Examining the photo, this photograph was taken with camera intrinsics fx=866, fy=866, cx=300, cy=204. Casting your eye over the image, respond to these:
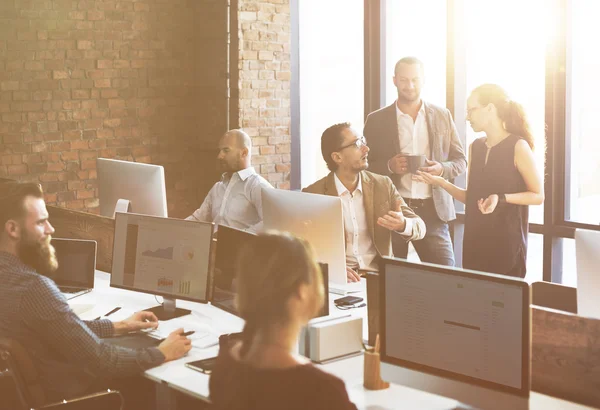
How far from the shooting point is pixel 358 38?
6.98 meters

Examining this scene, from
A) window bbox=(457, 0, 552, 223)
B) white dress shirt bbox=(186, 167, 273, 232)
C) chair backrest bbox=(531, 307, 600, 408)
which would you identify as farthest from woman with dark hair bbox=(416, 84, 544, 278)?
chair backrest bbox=(531, 307, 600, 408)

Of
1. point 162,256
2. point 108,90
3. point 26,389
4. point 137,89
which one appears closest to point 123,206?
point 162,256

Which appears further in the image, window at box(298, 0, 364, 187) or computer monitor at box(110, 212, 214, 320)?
Result: window at box(298, 0, 364, 187)

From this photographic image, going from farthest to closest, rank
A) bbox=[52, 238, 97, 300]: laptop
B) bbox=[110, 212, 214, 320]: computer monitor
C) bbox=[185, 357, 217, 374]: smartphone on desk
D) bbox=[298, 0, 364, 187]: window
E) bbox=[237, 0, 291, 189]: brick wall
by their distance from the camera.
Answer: bbox=[298, 0, 364, 187]: window, bbox=[237, 0, 291, 189]: brick wall, bbox=[52, 238, 97, 300]: laptop, bbox=[110, 212, 214, 320]: computer monitor, bbox=[185, 357, 217, 374]: smartphone on desk

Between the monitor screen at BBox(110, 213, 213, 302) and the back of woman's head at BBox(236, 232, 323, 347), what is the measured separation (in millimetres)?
1486

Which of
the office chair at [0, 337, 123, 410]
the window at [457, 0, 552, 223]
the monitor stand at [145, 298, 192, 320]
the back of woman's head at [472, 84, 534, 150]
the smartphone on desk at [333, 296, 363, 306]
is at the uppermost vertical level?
the window at [457, 0, 552, 223]

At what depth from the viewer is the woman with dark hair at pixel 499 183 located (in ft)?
15.3

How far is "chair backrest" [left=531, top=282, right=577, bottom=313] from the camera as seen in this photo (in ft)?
11.5

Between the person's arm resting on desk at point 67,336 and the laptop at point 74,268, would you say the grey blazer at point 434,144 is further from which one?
the person's arm resting on desk at point 67,336

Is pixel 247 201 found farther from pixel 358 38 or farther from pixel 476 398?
pixel 476 398

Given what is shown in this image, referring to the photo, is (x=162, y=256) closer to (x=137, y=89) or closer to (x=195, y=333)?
(x=195, y=333)

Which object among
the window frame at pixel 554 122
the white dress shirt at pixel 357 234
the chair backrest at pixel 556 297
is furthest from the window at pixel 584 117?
the chair backrest at pixel 556 297

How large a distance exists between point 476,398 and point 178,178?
467cm

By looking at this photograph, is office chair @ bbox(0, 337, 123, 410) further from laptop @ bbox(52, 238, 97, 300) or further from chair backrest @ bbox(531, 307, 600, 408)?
chair backrest @ bbox(531, 307, 600, 408)
